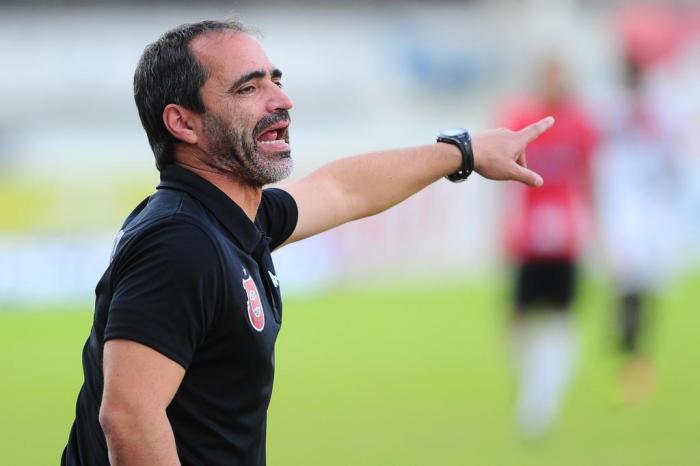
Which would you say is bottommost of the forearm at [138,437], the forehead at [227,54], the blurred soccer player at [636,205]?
the forearm at [138,437]

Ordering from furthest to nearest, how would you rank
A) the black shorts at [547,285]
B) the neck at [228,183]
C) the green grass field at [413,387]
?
the black shorts at [547,285] < the green grass field at [413,387] < the neck at [228,183]

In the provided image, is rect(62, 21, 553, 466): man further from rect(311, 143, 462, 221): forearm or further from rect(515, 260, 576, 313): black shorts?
rect(515, 260, 576, 313): black shorts

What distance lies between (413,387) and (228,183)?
22.2 feet

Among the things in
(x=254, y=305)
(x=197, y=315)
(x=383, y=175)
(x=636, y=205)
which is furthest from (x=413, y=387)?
(x=197, y=315)

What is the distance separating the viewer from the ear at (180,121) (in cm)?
328

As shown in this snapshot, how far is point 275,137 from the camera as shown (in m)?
3.38

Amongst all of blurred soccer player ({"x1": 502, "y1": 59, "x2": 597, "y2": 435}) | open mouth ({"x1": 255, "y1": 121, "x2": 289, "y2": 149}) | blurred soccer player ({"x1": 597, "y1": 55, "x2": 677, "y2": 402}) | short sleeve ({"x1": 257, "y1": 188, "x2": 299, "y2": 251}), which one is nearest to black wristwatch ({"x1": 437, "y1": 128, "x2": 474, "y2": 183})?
short sleeve ({"x1": 257, "y1": 188, "x2": 299, "y2": 251})

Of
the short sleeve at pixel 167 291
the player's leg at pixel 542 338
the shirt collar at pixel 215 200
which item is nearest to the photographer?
the short sleeve at pixel 167 291

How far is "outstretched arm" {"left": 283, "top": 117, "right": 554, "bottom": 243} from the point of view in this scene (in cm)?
389

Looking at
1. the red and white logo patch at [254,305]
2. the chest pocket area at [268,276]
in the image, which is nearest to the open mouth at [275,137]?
the chest pocket area at [268,276]

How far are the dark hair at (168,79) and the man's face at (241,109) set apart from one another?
0.08ft

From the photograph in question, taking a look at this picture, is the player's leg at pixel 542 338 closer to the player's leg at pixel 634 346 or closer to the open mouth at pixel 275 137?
the player's leg at pixel 634 346

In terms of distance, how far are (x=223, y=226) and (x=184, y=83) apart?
381 millimetres

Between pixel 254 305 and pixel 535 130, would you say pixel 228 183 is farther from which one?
pixel 535 130
